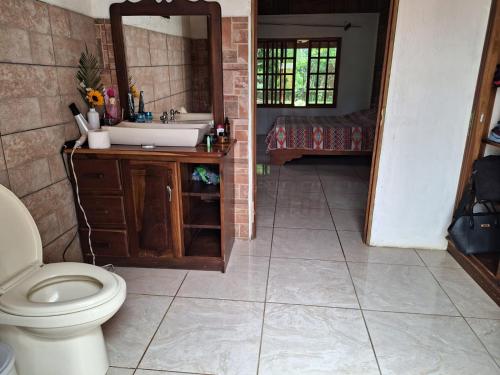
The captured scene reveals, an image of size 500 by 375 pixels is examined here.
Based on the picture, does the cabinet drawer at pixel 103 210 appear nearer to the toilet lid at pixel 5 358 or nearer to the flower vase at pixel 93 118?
the flower vase at pixel 93 118

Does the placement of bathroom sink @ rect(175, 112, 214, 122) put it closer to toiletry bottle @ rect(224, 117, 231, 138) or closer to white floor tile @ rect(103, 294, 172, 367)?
toiletry bottle @ rect(224, 117, 231, 138)

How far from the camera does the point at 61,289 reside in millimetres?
1627

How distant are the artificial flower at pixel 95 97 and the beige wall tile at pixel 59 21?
0.36 metres

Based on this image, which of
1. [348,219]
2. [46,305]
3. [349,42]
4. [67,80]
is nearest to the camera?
[46,305]

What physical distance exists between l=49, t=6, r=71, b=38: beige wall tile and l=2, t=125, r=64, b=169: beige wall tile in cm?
56

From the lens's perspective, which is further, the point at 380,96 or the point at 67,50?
the point at 380,96

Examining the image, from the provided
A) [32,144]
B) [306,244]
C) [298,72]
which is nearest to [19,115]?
[32,144]

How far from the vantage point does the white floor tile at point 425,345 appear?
167 cm

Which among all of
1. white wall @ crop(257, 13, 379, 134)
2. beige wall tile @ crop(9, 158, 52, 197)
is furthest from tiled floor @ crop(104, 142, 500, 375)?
white wall @ crop(257, 13, 379, 134)

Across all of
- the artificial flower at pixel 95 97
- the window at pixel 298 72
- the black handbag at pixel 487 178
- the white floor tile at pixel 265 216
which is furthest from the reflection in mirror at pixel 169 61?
the window at pixel 298 72

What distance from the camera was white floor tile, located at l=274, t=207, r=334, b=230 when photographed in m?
3.21

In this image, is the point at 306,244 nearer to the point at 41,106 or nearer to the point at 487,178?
the point at 487,178

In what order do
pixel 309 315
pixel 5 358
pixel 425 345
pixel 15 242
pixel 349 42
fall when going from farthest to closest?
pixel 349 42
pixel 309 315
pixel 425 345
pixel 15 242
pixel 5 358

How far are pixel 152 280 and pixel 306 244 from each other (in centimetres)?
120
